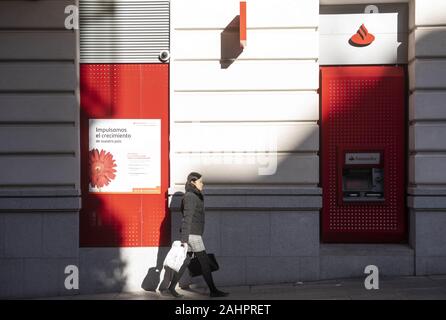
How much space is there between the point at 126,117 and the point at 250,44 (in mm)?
2517

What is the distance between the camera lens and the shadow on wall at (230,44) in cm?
1310

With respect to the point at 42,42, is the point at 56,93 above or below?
below

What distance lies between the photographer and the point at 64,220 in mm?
13109

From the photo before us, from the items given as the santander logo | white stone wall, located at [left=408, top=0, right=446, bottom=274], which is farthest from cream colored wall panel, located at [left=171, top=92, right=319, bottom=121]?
white stone wall, located at [left=408, top=0, right=446, bottom=274]

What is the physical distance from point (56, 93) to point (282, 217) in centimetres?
446

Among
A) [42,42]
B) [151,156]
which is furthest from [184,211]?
[42,42]

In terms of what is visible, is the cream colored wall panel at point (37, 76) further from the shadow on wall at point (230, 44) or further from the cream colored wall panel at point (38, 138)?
the shadow on wall at point (230, 44)

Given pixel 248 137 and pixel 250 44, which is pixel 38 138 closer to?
pixel 248 137

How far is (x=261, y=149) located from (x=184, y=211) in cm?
193

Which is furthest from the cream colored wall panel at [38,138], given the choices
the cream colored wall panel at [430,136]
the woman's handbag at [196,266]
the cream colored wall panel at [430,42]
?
the cream colored wall panel at [430,42]

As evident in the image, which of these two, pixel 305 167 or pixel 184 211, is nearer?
pixel 184 211

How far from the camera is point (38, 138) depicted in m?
13.1
